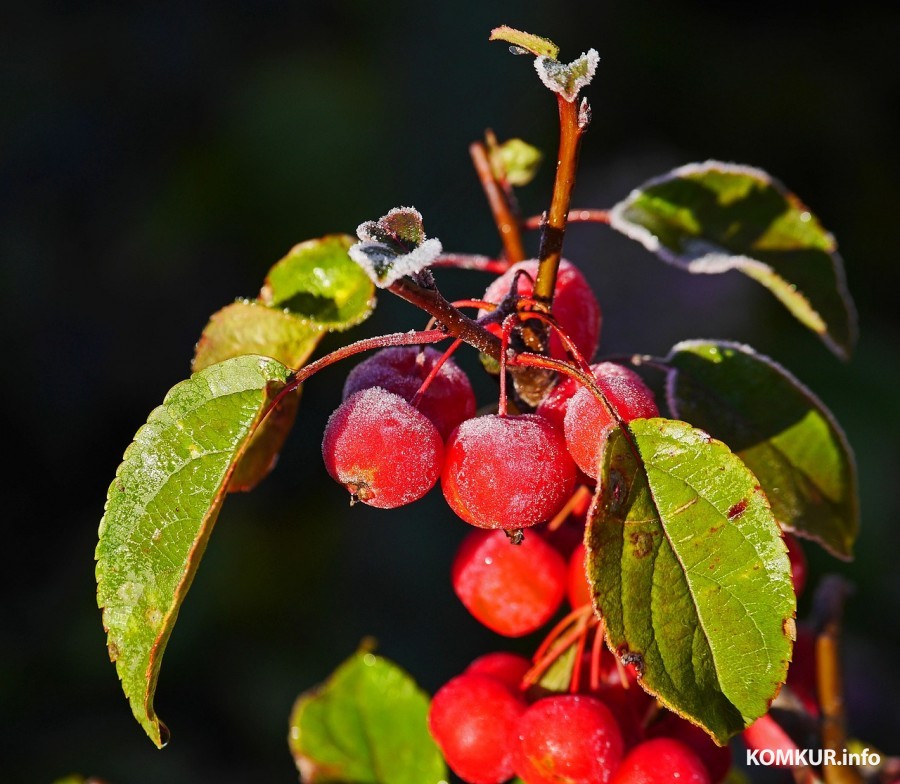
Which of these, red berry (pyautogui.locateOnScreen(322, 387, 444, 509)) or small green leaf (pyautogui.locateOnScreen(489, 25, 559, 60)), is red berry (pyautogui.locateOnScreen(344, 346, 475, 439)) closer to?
red berry (pyautogui.locateOnScreen(322, 387, 444, 509))

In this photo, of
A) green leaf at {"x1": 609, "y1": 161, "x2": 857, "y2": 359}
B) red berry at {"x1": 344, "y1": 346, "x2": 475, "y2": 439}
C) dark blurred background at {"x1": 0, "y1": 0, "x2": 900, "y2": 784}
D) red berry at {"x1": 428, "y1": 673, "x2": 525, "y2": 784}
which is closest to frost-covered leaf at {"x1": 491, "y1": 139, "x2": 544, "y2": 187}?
green leaf at {"x1": 609, "y1": 161, "x2": 857, "y2": 359}

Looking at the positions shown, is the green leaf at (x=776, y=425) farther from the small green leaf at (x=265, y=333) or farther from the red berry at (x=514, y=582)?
the small green leaf at (x=265, y=333)

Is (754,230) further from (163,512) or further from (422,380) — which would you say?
(163,512)

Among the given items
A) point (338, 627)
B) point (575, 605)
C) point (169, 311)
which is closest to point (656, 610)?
point (575, 605)

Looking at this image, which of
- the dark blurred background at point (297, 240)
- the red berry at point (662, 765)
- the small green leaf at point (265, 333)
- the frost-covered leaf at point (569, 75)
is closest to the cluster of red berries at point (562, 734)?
the red berry at point (662, 765)

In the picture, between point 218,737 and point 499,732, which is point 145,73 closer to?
point 218,737
